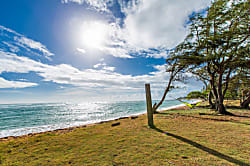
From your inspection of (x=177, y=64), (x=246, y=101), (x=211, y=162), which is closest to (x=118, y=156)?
(x=211, y=162)

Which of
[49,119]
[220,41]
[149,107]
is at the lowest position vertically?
[49,119]

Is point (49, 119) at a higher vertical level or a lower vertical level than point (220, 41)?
lower

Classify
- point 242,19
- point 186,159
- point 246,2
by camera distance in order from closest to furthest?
point 186,159, point 246,2, point 242,19

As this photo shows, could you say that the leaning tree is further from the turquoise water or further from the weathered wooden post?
the turquoise water

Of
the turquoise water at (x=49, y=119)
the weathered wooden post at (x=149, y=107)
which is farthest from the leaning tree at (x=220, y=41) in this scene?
the turquoise water at (x=49, y=119)

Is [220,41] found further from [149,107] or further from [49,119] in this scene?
[49,119]

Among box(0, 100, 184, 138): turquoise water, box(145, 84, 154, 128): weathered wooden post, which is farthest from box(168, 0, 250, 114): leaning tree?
box(0, 100, 184, 138): turquoise water

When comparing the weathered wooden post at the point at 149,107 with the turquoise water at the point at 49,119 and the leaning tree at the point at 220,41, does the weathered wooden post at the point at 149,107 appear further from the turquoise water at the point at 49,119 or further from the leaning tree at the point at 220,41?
the turquoise water at the point at 49,119

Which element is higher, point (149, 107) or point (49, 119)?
point (149, 107)

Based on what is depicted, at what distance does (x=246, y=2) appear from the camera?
7449 mm

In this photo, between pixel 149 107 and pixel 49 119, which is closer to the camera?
pixel 149 107

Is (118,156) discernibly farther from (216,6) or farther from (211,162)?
(216,6)

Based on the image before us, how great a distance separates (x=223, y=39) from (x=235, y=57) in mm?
1669

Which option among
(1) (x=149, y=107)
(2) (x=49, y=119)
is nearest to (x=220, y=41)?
(1) (x=149, y=107)
